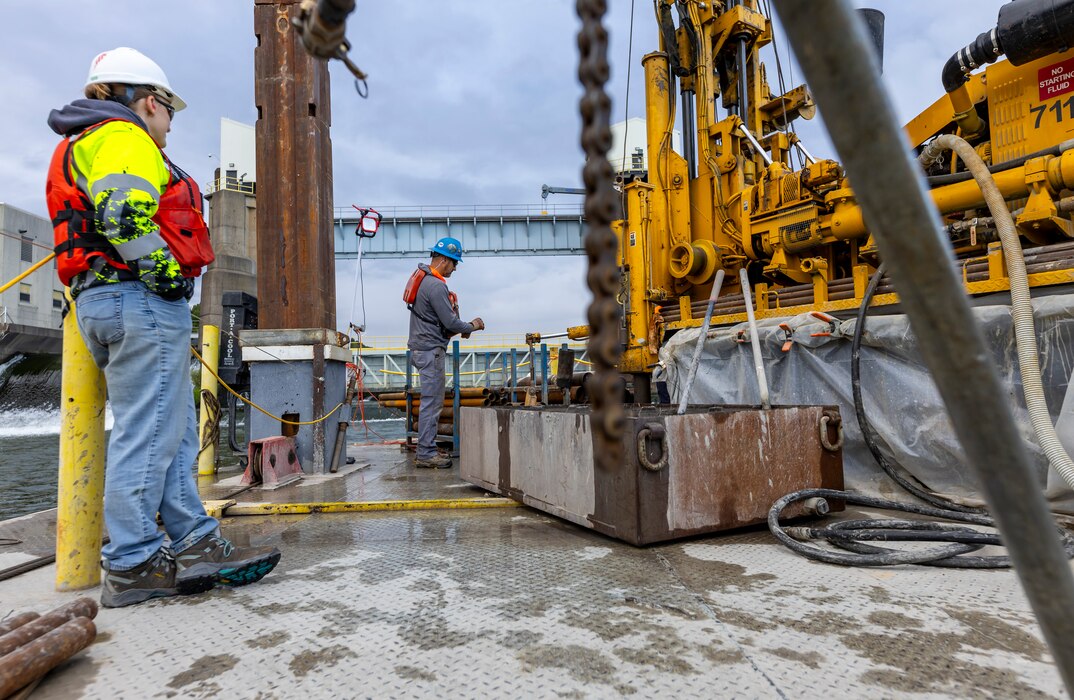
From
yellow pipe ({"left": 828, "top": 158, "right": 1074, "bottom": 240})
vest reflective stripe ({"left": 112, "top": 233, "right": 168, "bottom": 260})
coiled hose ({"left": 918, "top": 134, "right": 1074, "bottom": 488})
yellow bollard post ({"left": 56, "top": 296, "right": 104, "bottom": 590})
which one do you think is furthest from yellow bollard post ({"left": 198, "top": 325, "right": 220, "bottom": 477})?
coiled hose ({"left": 918, "top": 134, "right": 1074, "bottom": 488})

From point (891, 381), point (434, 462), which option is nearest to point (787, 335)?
point (891, 381)

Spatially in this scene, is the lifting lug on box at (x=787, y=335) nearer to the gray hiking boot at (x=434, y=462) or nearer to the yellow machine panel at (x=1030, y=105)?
the yellow machine panel at (x=1030, y=105)

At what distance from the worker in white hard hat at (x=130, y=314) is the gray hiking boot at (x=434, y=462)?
9.96ft

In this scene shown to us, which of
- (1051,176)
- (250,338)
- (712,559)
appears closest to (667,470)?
(712,559)

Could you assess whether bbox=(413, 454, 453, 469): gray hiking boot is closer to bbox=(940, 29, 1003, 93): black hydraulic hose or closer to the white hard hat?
the white hard hat

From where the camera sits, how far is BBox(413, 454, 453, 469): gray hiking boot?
5273 millimetres

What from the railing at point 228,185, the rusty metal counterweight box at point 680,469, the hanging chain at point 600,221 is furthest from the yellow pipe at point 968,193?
the railing at point 228,185

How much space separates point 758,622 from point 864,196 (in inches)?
60.8

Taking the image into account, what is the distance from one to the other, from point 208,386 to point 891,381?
5422 millimetres

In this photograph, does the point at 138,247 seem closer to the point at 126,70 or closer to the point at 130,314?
the point at 130,314

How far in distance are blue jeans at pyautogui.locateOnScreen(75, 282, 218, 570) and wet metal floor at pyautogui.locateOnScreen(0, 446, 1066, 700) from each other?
26cm

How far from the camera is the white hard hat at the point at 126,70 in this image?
2229 millimetres

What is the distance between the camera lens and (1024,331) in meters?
3.09

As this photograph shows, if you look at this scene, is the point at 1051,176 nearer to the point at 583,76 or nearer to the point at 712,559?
the point at 712,559
